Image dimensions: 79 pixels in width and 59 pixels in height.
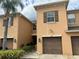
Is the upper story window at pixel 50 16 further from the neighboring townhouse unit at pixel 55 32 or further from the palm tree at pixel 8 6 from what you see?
the palm tree at pixel 8 6

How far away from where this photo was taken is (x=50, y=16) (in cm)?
2033

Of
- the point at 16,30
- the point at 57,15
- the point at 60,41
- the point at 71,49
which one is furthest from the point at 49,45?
the point at 16,30

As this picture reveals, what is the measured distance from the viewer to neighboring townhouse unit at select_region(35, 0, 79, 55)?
1902 cm

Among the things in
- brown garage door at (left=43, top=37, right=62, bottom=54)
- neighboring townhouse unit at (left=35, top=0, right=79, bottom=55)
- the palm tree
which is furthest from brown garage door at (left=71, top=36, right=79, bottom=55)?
the palm tree

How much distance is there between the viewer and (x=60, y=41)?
19562mm

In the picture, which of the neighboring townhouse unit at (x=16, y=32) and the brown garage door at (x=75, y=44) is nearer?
the brown garage door at (x=75, y=44)

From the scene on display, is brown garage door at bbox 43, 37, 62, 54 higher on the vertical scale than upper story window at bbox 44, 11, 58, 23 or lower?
lower

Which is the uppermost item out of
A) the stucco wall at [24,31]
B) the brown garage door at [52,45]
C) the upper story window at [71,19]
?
the upper story window at [71,19]

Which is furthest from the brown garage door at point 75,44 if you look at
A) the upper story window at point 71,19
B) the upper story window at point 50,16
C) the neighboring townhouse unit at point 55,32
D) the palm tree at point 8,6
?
the palm tree at point 8,6

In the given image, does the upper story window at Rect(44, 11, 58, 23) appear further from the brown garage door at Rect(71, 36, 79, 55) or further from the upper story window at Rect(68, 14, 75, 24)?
the upper story window at Rect(68, 14, 75, 24)

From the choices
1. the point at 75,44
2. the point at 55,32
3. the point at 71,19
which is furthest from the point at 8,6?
the point at 75,44

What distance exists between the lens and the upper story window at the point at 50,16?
1997cm

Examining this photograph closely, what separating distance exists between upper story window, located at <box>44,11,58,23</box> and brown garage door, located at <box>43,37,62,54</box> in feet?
8.64

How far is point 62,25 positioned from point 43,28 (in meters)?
2.79
